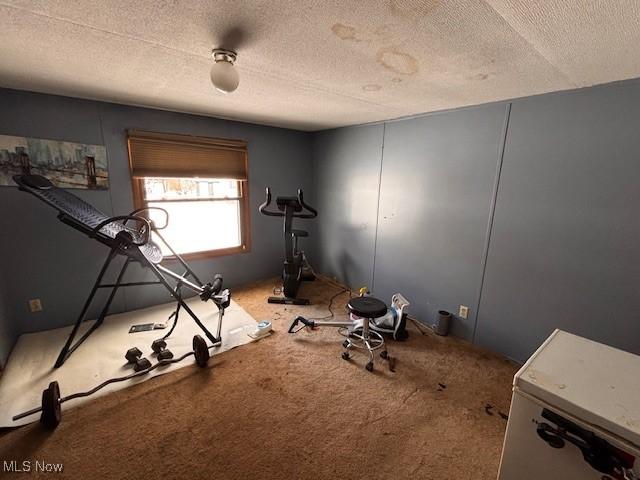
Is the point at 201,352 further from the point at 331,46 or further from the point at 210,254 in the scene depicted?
the point at 331,46

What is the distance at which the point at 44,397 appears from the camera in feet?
5.41

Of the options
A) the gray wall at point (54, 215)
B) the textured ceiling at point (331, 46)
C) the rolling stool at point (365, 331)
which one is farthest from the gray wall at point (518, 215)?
the gray wall at point (54, 215)

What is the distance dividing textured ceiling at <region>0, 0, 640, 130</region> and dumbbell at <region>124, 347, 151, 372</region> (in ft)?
6.82

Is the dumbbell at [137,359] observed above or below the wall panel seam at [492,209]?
Answer: below

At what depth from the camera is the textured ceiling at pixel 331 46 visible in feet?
3.51

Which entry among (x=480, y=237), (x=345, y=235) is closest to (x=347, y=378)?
(x=480, y=237)

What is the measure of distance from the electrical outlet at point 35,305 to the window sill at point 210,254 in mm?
1122

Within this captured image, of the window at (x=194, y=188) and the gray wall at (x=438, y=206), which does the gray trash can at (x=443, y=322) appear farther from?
the window at (x=194, y=188)

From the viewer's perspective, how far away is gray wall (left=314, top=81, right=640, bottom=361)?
1770 mm

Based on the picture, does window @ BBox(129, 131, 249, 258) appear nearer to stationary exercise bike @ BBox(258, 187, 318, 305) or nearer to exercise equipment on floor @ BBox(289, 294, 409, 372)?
stationary exercise bike @ BBox(258, 187, 318, 305)

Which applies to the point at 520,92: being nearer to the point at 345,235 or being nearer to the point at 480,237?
the point at 480,237

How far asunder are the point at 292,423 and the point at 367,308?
3.27 ft

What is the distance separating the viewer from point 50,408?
1.64 m
